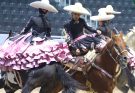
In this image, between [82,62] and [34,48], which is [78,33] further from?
[34,48]

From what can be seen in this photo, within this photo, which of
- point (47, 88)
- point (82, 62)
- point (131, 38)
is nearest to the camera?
point (47, 88)

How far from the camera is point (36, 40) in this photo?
639 centimetres

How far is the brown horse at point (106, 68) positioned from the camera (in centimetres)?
731

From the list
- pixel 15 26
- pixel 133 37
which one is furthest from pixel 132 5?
pixel 133 37

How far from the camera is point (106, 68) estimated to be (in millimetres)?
7469

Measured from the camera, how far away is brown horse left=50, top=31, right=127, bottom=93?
288 inches

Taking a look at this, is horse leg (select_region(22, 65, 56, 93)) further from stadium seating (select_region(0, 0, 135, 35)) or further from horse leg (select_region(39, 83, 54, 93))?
stadium seating (select_region(0, 0, 135, 35))

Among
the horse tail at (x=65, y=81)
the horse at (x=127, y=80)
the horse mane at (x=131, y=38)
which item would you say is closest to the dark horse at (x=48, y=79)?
the horse tail at (x=65, y=81)

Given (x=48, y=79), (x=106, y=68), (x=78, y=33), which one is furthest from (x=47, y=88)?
(x=78, y=33)

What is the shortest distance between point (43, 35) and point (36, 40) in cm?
15

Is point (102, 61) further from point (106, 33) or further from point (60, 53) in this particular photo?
point (60, 53)

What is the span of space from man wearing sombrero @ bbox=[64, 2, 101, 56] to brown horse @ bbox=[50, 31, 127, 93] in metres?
0.26

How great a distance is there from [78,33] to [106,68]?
75cm

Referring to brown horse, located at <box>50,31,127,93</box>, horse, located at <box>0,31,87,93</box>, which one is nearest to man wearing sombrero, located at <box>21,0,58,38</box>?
horse, located at <box>0,31,87,93</box>
